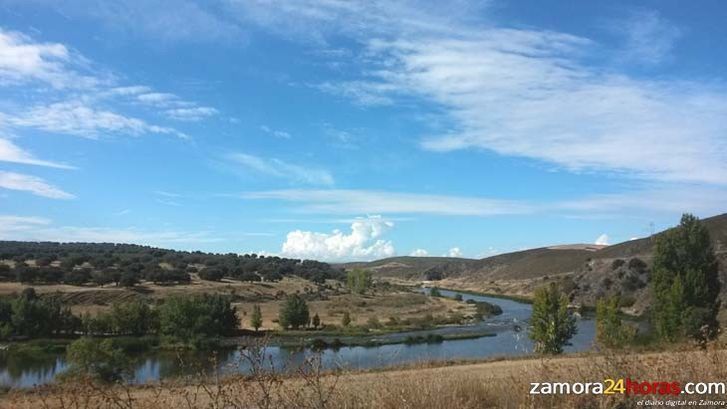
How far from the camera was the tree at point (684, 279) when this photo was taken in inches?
1721

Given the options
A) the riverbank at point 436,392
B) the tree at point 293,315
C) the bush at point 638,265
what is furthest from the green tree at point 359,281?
the riverbank at point 436,392

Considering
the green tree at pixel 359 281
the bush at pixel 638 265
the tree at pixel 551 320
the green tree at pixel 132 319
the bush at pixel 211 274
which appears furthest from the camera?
the green tree at pixel 359 281

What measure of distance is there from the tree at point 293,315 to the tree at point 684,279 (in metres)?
54.3

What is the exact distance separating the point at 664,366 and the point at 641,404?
1594 mm

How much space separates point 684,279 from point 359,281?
3900 inches

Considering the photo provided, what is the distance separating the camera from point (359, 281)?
14038 cm

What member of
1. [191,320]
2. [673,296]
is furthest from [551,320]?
[191,320]

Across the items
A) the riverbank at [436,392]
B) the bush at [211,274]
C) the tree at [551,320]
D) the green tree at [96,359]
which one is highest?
the bush at [211,274]

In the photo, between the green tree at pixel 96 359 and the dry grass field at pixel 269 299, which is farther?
the dry grass field at pixel 269 299

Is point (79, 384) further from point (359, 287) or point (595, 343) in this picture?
point (359, 287)

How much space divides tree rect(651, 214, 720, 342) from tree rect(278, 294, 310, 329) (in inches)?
2136

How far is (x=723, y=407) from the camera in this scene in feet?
21.0

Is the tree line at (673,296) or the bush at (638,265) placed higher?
the bush at (638,265)

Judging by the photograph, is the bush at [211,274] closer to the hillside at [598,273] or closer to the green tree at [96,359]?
the hillside at [598,273]
